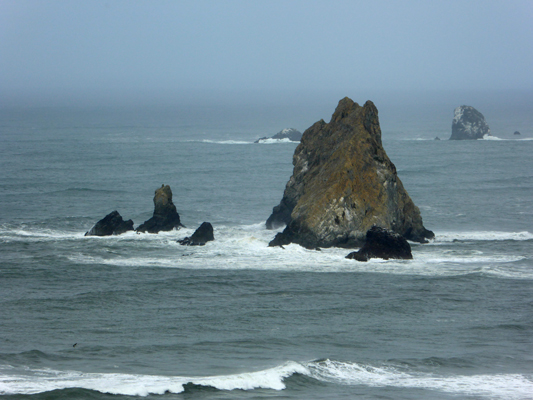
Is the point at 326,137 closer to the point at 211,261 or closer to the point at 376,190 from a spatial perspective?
the point at 376,190

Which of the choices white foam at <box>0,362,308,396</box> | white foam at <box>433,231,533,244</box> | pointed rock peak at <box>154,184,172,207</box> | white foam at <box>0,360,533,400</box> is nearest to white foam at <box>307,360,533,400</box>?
white foam at <box>0,360,533,400</box>

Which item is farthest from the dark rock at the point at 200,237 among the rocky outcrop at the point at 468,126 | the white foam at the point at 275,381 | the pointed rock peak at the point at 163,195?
the rocky outcrop at the point at 468,126

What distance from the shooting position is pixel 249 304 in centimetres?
3338

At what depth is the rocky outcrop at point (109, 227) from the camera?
48.3 m

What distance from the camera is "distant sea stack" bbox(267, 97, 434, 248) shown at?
42.8m

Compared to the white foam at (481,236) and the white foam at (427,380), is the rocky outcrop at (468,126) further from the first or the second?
the white foam at (427,380)

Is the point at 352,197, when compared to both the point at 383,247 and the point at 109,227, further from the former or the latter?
the point at 109,227

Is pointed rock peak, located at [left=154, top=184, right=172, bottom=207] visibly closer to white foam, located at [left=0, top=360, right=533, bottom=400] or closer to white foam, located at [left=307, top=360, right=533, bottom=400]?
white foam, located at [left=0, top=360, right=533, bottom=400]

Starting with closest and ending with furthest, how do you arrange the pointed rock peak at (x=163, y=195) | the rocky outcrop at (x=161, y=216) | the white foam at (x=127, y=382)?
the white foam at (x=127, y=382), the pointed rock peak at (x=163, y=195), the rocky outcrop at (x=161, y=216)

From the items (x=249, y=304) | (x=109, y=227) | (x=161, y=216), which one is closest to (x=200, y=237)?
(x=161, y=216)

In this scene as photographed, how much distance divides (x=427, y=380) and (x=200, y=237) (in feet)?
81.9

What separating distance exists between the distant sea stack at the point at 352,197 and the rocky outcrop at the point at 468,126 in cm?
7888

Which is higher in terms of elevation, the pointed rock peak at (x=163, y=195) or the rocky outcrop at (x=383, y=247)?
the pointed rock peak at (x=163, y=195)

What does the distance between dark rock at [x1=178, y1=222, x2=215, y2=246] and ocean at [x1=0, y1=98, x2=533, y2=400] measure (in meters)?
0.52
